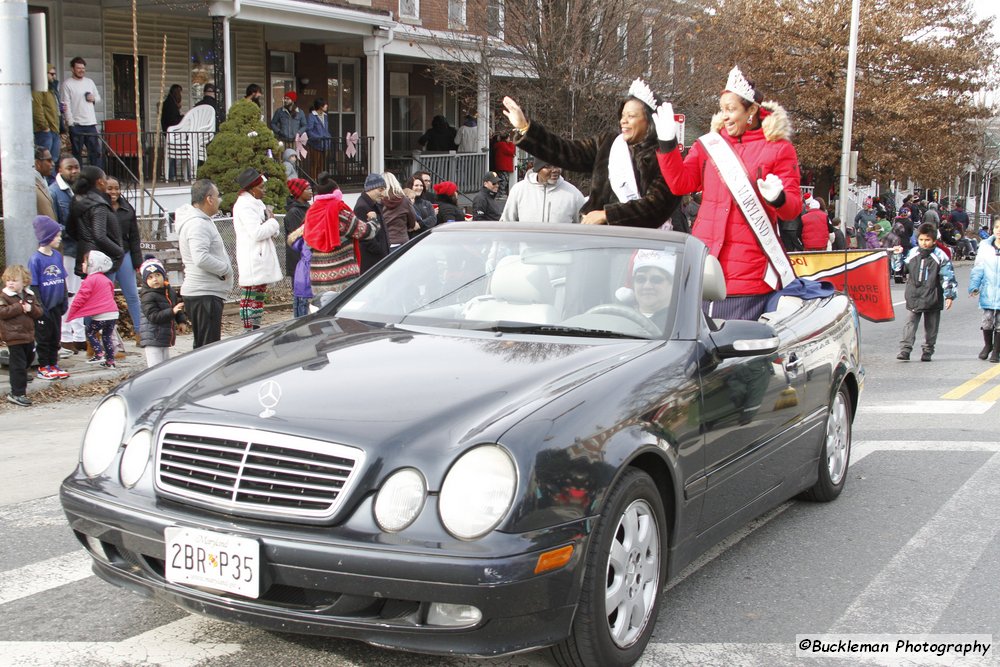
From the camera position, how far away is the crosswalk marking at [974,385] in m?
9.98

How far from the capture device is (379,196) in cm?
1181

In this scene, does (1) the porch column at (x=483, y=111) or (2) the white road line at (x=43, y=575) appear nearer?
(2) the white road line at (x=43, y=575)

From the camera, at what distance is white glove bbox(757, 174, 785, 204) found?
6.20 metres

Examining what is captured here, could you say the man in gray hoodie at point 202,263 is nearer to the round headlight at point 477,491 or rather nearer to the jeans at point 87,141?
the round headlight at point 477,491

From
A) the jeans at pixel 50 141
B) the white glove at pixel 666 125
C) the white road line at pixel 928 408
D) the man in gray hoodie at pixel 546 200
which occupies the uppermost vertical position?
the jeans at pixel 50 141

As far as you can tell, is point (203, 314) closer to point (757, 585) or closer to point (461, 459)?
point (757, 585)

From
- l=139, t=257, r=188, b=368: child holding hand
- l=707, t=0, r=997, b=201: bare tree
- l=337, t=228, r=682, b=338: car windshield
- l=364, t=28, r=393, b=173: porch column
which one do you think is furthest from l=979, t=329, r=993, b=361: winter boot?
l=707, t=0, r=997, b=201: bare tree

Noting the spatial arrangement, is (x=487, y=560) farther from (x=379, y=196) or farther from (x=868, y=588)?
(x=379, y=196)

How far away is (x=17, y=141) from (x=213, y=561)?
786 centimetres

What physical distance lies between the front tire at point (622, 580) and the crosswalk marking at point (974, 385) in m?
6.76

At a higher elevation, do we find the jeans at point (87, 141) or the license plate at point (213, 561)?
the jeans at point (87, 141)

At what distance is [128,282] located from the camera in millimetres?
11211

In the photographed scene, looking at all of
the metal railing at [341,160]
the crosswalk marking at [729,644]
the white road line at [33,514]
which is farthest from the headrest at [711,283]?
the metal railing at [341,160]

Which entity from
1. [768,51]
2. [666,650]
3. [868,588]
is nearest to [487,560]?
[666,650]
